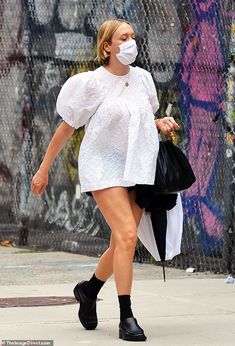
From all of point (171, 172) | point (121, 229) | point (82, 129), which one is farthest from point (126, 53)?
point (82, 129)

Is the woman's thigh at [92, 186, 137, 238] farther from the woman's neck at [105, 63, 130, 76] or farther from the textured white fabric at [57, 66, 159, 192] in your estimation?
the woman's neck at [105, 63, 130, 76]

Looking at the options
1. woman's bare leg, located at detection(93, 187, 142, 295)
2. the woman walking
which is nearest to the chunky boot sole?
the woman walking

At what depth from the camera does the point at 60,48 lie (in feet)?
37.0

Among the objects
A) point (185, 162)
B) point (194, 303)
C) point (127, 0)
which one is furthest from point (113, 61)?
point (127, 0)

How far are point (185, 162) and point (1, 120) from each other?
5.88 m

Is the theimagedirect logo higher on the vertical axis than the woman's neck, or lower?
lower

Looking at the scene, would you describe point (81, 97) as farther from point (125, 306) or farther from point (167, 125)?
point (125, 306)

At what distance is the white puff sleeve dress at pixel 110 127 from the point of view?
21.3 ft

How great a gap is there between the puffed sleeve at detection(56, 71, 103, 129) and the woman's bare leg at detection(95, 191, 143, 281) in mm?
508

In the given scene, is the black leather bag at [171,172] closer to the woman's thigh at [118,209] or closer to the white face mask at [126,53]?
the woman's thigh at [118,209]

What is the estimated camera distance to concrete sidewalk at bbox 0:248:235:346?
6516 millimetres

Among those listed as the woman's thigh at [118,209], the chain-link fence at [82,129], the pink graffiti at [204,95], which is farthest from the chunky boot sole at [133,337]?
the pink graffiti at [204,95]

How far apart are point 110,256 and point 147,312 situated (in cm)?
91

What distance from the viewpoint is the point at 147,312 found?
7480mm
